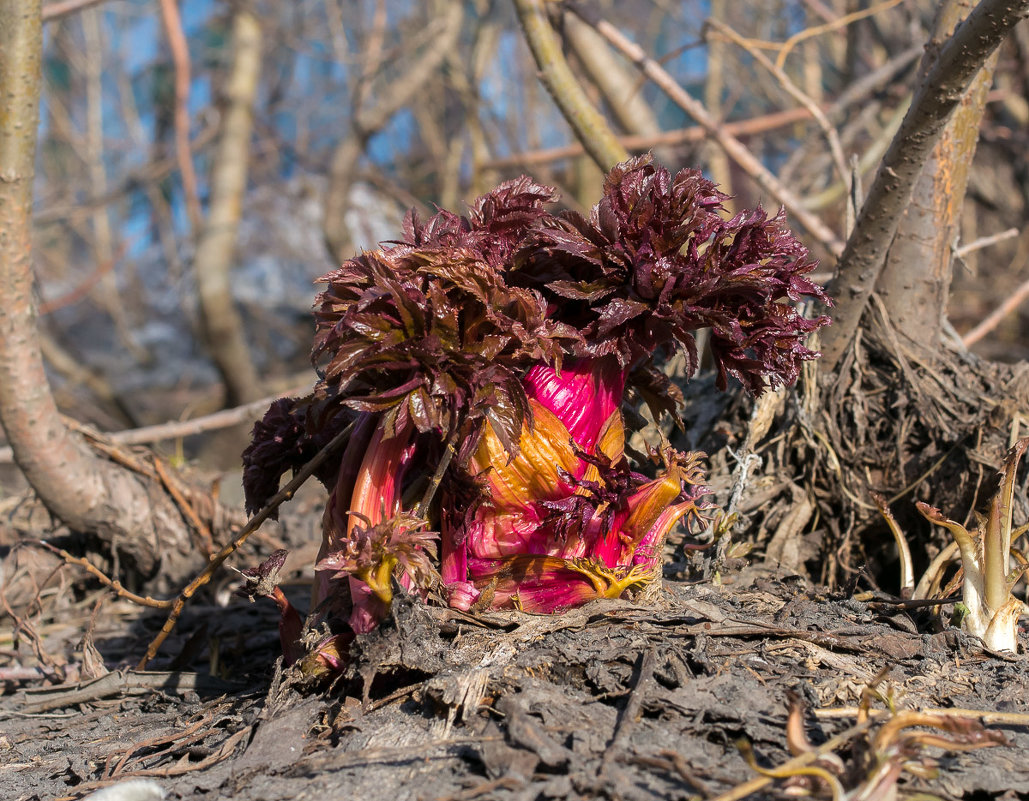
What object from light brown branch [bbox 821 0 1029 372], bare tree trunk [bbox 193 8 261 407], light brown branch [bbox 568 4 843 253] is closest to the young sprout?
light brown branch [bbox 821 0 1029 372]

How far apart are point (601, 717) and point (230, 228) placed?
6825 millimetres

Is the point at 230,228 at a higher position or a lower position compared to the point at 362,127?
lower

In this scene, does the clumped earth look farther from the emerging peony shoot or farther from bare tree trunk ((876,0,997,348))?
bare tree trunk ((876,0,997,348))

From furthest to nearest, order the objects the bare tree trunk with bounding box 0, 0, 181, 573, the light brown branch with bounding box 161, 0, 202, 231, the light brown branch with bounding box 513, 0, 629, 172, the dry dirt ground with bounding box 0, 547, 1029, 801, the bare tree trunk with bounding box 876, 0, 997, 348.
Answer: the light brown branch with bounding box 161, 0, 202, 231 → the light brown branch with bounding box 513, 0, 629, 172 → the bare tree trunk with bounding box 876, 0, 997, 348 → the bare tree trunk with bounding box 0, 0, 181, 573 → the dry dirt ground with bounding box 0, 547, 1029, 801

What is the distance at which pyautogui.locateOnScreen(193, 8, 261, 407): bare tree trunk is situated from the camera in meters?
7.37

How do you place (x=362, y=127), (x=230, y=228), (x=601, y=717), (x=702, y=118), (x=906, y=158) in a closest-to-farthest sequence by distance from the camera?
(x=601, y=717), (x=906, y=158), (x=702, y=118), (x=362, y=127), (x=230, y=228)

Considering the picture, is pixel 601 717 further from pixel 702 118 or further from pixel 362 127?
pixel 362 127

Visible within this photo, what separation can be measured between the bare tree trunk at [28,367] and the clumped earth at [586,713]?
94 centimetres

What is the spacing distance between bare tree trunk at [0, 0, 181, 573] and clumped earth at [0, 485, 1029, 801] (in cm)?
94

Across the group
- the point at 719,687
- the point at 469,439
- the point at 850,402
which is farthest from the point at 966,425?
the point at 469,439

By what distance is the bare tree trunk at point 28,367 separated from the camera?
104 inches

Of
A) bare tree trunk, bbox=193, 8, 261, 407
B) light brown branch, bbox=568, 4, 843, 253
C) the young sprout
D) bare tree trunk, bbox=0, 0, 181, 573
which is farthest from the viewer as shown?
bare tree trunk, bbox=193, 8, 261, 407

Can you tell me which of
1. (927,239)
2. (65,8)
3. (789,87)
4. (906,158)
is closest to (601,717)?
(906,158)

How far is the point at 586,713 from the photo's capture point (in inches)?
64.9
